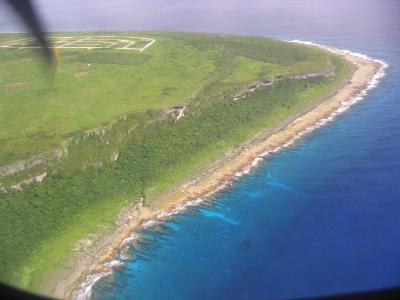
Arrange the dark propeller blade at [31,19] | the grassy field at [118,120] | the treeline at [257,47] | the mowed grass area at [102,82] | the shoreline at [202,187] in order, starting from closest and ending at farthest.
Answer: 1. the dark propeller blade at [31,19]
2. the shoreline at [202,187]
3. the grassy field at [118,120]
4. the mowed grass area at [102,82]
5. the treeline at [257,47]

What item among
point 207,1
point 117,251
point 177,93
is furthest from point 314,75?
point 207,1

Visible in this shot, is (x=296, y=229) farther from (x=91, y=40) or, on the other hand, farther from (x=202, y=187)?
(x=91, y=40)

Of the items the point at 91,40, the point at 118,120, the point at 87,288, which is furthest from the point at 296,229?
the point at 91,40

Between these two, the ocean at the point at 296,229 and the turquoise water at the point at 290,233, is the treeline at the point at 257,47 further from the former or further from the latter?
the turquoise water at the point at 290,233

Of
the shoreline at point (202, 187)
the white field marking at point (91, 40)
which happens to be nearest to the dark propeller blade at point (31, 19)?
the shoreline at point (202, 187)

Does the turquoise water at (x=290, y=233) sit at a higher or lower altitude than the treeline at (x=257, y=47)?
lower

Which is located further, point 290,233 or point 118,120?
point 118,120

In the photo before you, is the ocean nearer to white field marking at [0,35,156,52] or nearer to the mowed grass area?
the mowed grass area
